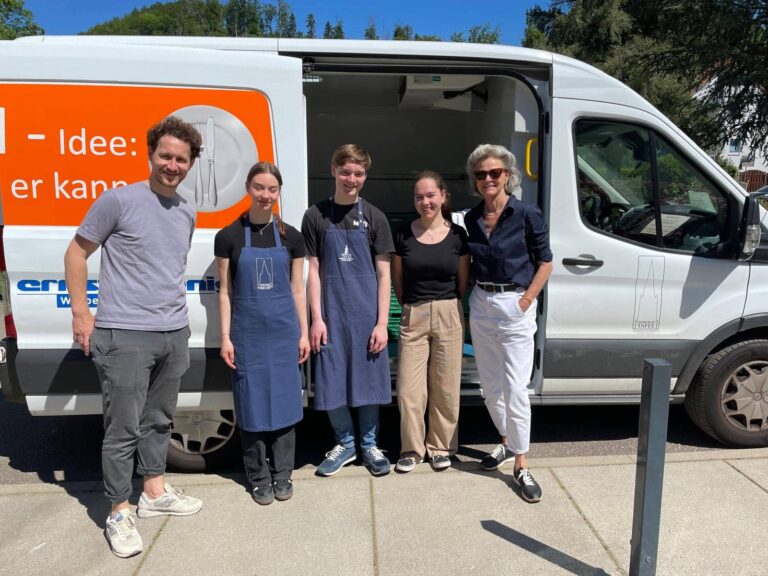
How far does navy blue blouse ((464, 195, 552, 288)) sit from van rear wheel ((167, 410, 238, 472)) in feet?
5.25

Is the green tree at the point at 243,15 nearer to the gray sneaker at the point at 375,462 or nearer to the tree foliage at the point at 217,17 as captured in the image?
the tree foliage at the point at 217,17

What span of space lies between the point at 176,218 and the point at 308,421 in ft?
6.69

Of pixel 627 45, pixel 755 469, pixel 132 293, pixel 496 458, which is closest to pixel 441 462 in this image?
pixel 496 458

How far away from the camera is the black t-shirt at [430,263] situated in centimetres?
304

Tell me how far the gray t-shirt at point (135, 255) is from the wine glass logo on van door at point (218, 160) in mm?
342

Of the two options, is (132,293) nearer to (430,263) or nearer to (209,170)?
(209,170)

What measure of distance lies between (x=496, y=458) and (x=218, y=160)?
2169mm

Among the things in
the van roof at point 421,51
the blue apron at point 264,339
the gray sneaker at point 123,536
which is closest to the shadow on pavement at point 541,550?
the blue apron at point 264,339

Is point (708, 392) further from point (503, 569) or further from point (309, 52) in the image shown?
point (309, 52)

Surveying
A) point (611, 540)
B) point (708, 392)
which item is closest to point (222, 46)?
point (611, 540)

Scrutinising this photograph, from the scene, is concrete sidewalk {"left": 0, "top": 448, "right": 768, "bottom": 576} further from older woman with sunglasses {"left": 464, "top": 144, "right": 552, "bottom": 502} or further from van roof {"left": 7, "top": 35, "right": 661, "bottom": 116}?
van roof {"left": 7, "top": 35, "right": 661, "bottom": 116}

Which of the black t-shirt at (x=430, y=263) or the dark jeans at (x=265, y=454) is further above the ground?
the black t-shirt at (x=430, y=263)

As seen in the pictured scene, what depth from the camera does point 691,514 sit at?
288 cm

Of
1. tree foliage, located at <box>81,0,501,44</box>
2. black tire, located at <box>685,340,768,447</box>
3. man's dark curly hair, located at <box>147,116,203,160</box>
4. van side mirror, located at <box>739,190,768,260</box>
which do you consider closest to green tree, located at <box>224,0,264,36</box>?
tree foliage, located at <box>81,0,501,44</box>
